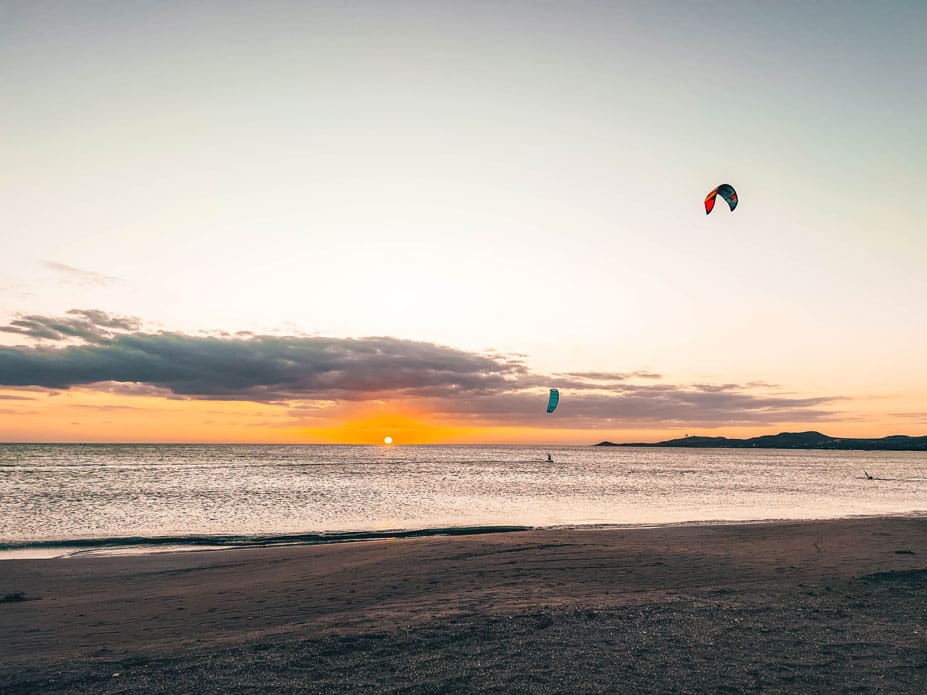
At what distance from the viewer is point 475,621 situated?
10734 millimetres

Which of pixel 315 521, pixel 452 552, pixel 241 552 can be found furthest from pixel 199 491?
pixel 452 552

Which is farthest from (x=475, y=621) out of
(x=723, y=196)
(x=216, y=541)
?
(x=723, y=196)

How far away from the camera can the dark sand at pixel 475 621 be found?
8.22 metres

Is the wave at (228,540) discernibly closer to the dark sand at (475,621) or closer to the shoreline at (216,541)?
the shoreline at (216,541)

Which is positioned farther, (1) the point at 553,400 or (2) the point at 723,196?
(1) the point at 553,400

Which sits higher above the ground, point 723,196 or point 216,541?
point 723,196

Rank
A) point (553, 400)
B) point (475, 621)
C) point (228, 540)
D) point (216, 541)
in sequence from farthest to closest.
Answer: point (553, 400) < point (228, 540) < point (216, 541) < point (475, 621)

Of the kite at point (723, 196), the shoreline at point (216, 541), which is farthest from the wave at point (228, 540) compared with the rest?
the kite at point (723, 196)

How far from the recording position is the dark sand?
822 centimetres

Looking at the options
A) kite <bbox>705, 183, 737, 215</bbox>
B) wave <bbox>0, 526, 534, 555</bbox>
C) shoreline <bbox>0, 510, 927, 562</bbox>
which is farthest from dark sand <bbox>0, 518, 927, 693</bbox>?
kite <bbox>705, 183, 737, 215</bbox>

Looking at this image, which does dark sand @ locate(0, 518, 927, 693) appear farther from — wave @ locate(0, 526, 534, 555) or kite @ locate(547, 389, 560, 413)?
kite @ locate(547, 389, 560, 413)

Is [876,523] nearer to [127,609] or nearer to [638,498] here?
[638,498]

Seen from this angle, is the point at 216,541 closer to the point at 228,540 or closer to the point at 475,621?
the point at 228,540

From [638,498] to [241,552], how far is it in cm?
3360
